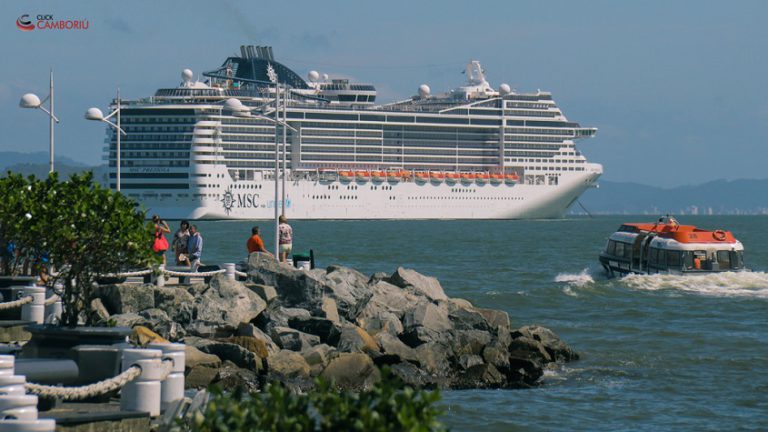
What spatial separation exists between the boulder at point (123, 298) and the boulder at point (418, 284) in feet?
23.4

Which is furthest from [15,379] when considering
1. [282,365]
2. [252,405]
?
[282,365]

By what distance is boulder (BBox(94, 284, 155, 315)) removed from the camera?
19.4m

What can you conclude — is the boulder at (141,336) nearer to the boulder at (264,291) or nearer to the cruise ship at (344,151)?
the boulder at (264,291)

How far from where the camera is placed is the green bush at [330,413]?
23.2ft

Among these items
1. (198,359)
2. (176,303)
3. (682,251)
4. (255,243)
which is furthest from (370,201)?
(198,359)

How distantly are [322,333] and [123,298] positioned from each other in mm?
3058

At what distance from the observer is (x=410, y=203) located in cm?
10912

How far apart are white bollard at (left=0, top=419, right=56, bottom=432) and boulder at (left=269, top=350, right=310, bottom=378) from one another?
28.6 ft

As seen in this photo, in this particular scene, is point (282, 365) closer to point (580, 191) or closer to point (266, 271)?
point (266, 271)

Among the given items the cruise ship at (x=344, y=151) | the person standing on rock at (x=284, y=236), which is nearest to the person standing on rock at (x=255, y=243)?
the person standing on rock at (x=284, y=236)

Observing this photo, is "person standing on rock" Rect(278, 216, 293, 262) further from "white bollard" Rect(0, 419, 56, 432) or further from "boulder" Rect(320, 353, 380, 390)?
"white bollard" Rect(0, 419, 56, 432)

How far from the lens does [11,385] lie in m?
8.79

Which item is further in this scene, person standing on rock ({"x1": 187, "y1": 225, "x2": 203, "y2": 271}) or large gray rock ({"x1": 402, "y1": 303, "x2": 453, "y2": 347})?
person standing on rock ({"x1": 187, "y1": 225, "x2": 203, "y2": 271})

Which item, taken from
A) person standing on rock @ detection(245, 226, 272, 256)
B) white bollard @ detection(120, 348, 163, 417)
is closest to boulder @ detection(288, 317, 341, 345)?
person standing on rock @ detection(245, 226, 272, 256)
